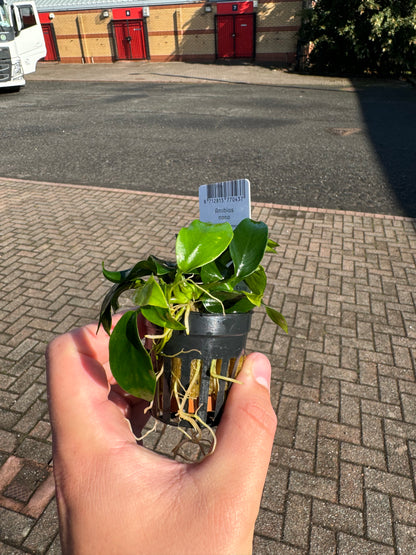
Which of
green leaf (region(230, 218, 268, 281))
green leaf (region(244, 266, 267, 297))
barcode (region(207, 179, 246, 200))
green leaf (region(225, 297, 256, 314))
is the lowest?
green leaf (region(225, 297, 256, 314))

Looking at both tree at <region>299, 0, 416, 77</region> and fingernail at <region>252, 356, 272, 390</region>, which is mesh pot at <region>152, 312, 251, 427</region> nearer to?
fingernail at <region>252, 356, 272, 390</region>

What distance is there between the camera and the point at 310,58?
21938 millimetres

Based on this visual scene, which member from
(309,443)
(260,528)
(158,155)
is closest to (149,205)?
(158,155)

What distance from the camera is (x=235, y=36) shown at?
25.3 m

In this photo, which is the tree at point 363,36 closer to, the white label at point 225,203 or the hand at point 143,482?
the white label at point 225,203

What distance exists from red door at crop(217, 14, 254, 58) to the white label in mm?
28038

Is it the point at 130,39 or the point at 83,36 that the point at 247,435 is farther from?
the point at 83,36

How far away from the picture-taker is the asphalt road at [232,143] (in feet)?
23.2

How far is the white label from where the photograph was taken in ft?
4.93

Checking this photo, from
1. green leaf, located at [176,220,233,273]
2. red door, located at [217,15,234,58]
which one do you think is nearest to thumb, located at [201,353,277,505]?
green leaf, located at [176,220,233,273]

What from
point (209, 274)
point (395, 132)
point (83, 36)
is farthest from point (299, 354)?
point (83, 36)

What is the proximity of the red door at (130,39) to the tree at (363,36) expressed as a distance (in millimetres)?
12174

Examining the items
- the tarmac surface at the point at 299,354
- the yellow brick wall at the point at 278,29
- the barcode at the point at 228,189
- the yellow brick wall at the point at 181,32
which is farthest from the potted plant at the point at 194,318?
A: the yellow brick wall at the point at 181,32

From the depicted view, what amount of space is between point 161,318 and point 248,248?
0.42 metres
